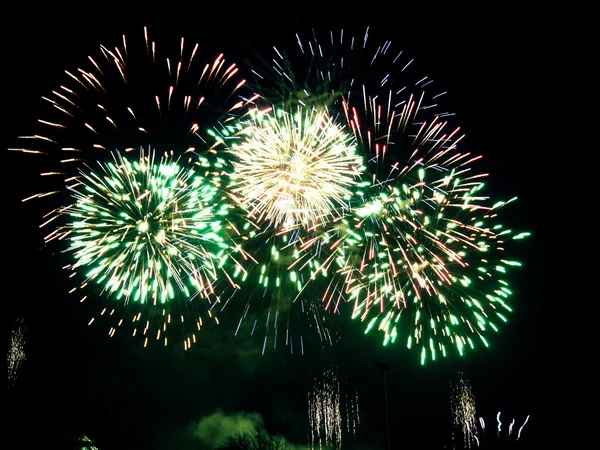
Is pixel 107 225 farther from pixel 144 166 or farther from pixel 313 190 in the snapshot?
pixel 313 190

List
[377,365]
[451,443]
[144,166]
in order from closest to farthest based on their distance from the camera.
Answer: [144,166]
[377,365]
[451,443]

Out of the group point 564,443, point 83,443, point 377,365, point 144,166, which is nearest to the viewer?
point 144,166

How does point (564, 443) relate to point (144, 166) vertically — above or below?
below

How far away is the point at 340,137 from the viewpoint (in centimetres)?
1195

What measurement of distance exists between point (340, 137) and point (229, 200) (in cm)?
315

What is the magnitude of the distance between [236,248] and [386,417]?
11.0 meters

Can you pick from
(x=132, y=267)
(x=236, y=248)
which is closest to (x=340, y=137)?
(x=236, y=248)

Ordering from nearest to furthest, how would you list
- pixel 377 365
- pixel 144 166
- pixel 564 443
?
pixel 144 166 < pixel 377 365 < pixel 564 443

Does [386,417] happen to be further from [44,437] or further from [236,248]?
[44,437]

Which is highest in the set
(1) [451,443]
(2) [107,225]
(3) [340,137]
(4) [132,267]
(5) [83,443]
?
(3) [340,137]

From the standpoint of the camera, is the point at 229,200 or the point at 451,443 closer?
the point at 229,200

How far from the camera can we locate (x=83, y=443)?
57.2 ft

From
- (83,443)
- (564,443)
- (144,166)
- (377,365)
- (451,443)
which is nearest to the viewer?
(144,166)

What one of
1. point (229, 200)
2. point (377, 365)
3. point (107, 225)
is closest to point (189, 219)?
point (229, 200)
